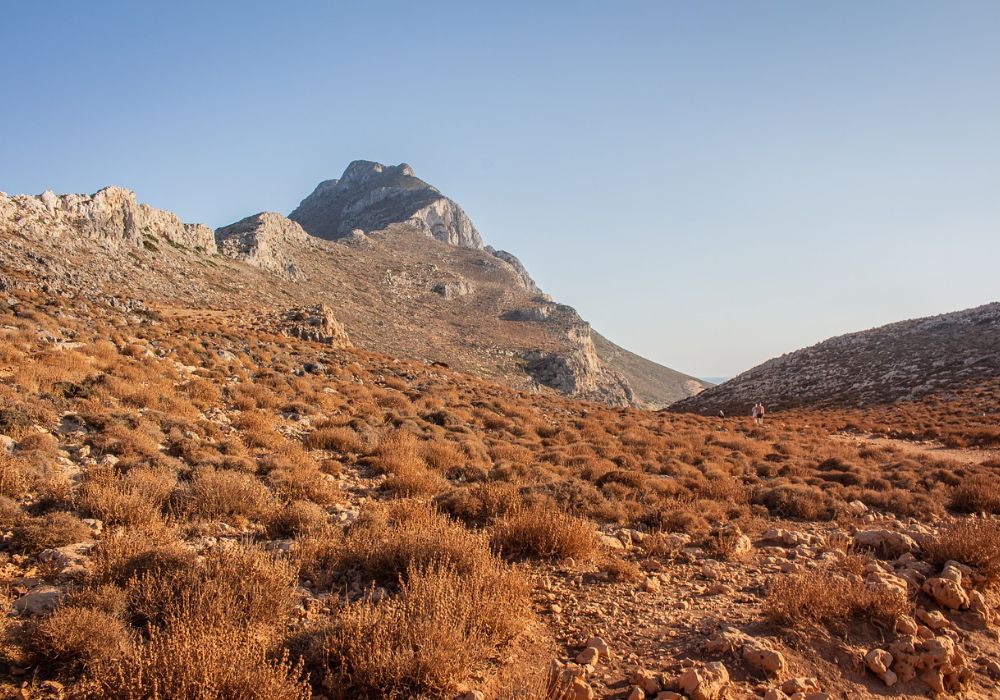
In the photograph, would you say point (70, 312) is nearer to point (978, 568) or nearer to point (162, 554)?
point (162, 554)

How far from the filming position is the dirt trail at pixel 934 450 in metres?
16.5

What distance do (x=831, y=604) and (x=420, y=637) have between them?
4.04m

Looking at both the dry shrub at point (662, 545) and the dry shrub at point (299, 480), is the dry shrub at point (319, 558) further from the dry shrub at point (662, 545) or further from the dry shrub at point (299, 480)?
the dry shrub at point (662, 545)

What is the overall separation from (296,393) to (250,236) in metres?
50.8

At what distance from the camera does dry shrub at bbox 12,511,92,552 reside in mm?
5168

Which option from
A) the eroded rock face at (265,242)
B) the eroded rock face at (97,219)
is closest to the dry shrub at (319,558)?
the eroded rock face at (97,219)

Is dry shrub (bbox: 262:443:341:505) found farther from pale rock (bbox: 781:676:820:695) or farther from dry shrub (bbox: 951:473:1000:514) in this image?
dry shrub (bbox: 951:473:1000:514)

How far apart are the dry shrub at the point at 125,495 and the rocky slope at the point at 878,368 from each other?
39981 millimetres

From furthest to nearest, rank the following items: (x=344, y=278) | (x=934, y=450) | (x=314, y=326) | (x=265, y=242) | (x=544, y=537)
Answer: (x=344, y=278), (x=265, y=242), (x=314, y=326), (x=934, y=450), (x=544, y=537)

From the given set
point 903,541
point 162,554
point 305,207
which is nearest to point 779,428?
point 903,541

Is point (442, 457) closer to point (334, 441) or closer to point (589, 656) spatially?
point (334, 441)

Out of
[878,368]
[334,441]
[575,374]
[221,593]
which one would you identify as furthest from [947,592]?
[575,374]

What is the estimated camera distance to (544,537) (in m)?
6.59

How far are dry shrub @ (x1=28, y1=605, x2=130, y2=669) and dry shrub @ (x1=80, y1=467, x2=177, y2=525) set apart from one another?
2.55m
